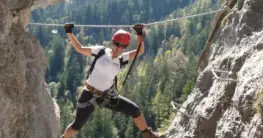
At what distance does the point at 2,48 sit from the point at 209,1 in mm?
177216

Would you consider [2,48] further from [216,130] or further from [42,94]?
[216,130]

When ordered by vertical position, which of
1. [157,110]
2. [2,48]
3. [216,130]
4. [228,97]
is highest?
[2,48]

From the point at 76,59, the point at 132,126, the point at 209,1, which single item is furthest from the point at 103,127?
the point at 209,1

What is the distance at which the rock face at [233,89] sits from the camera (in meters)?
7.62

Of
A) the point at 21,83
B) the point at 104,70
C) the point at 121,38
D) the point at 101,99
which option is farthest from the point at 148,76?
the point at 121,38

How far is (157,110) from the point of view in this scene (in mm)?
68875

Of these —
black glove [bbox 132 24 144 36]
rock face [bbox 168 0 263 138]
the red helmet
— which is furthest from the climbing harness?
rock face [bbox 168 0 263 138]

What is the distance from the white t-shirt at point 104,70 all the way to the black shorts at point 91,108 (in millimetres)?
293

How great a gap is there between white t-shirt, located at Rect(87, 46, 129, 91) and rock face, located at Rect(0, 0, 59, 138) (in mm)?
1683

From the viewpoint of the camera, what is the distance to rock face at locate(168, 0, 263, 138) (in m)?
7.62

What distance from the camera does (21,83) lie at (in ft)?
30.2

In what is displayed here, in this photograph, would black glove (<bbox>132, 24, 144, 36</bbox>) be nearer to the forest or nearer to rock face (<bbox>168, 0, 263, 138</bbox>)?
rock face (<bbox>168, 0, 263, 138</bbox>)

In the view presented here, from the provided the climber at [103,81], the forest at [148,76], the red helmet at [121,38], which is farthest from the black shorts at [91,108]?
the forest at [148,76]

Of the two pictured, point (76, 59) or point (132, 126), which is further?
point (76, 59)
